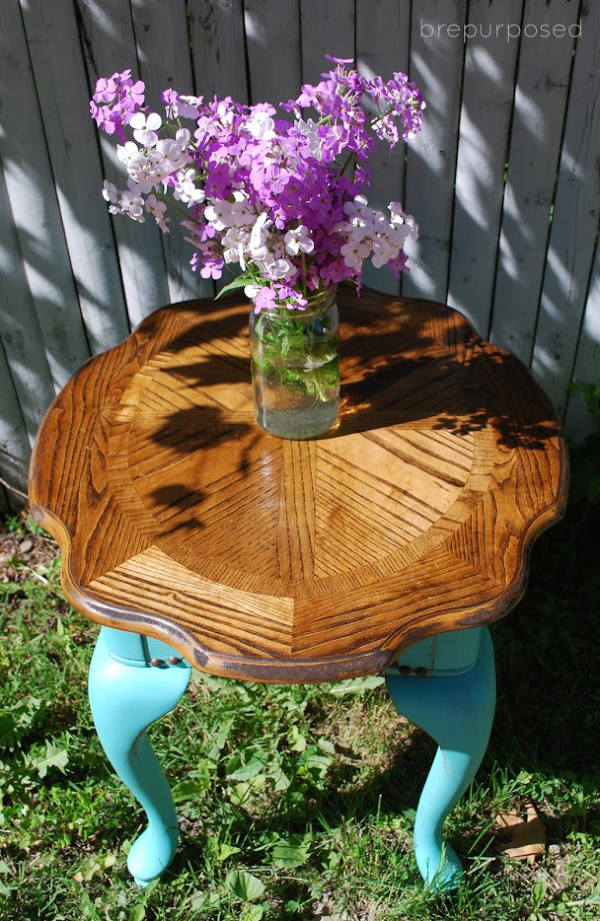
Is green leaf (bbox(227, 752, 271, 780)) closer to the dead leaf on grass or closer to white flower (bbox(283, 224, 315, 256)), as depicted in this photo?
the dead leaf on grass

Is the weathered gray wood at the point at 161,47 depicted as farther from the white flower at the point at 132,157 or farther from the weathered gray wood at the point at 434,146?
the white flower at the point at 132,157

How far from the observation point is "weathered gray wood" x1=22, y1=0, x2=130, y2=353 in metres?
2.30

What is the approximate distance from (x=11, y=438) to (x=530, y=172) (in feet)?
6.35

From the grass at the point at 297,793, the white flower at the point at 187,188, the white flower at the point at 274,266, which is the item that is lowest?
the grass at the point at 297,793

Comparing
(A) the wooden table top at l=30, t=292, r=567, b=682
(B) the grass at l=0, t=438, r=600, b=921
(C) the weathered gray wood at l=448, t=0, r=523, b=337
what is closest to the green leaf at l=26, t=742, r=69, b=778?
(B) the grass at l=0, t=438, r=600, b=921

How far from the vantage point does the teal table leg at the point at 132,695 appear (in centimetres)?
180

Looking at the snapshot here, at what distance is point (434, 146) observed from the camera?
2.48 meters

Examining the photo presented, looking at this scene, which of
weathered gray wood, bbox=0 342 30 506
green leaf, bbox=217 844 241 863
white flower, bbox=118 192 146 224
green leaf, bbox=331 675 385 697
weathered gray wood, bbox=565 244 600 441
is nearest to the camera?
white flower, bbox=118 192 146 224

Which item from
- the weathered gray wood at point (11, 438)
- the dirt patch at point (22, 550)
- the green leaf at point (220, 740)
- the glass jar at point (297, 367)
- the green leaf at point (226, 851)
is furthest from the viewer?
the dirt patch at point (22, 550)

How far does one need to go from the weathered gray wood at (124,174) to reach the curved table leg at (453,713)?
1518 millimetres

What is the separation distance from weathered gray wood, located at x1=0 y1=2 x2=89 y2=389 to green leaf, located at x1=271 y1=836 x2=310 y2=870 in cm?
166

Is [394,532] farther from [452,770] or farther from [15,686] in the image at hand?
[15,686]

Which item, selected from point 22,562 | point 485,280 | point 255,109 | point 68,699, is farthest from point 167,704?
point 485,280

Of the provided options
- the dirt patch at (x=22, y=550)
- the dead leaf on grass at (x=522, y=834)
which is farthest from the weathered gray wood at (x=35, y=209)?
the dead leaf on grass at (x=522, y=834)
